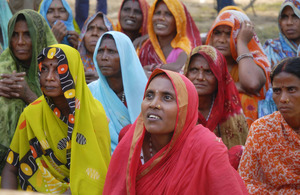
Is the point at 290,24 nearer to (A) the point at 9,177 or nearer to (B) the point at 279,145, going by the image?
(B) the point at 279,145

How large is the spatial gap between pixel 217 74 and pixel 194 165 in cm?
162

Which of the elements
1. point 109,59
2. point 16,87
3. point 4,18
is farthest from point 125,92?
point 4,18

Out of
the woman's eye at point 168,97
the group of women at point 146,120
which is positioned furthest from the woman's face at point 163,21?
the woman's eye at point 168,97

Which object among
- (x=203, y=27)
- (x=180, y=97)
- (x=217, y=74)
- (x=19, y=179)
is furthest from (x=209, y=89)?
(x=203, y=27)

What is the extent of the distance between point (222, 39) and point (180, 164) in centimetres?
283

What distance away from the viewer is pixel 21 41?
494cm

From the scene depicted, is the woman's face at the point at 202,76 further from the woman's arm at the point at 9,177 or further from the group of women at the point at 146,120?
the woman's arm at the point at 9,177

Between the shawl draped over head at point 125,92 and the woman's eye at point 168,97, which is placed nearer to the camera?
the woman's eye at point 168,97

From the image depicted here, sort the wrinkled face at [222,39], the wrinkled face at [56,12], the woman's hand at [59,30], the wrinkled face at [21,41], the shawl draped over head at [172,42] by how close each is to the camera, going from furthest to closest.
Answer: the wrinkled face at [56,12]
the woman's hand at [59,30]
the shawl draped over head at [172,42]
the wrinkled face at [222,39]
the wrinkled face at [21,41]

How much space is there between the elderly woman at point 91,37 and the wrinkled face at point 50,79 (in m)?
2.25

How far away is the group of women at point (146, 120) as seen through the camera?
133 inches

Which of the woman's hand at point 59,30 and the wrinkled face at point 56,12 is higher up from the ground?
the wrinkled face at point 56,12

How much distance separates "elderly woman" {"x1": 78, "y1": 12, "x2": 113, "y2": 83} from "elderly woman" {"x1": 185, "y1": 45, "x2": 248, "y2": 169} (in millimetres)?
1993

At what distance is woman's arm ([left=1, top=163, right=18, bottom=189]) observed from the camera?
408 cm
